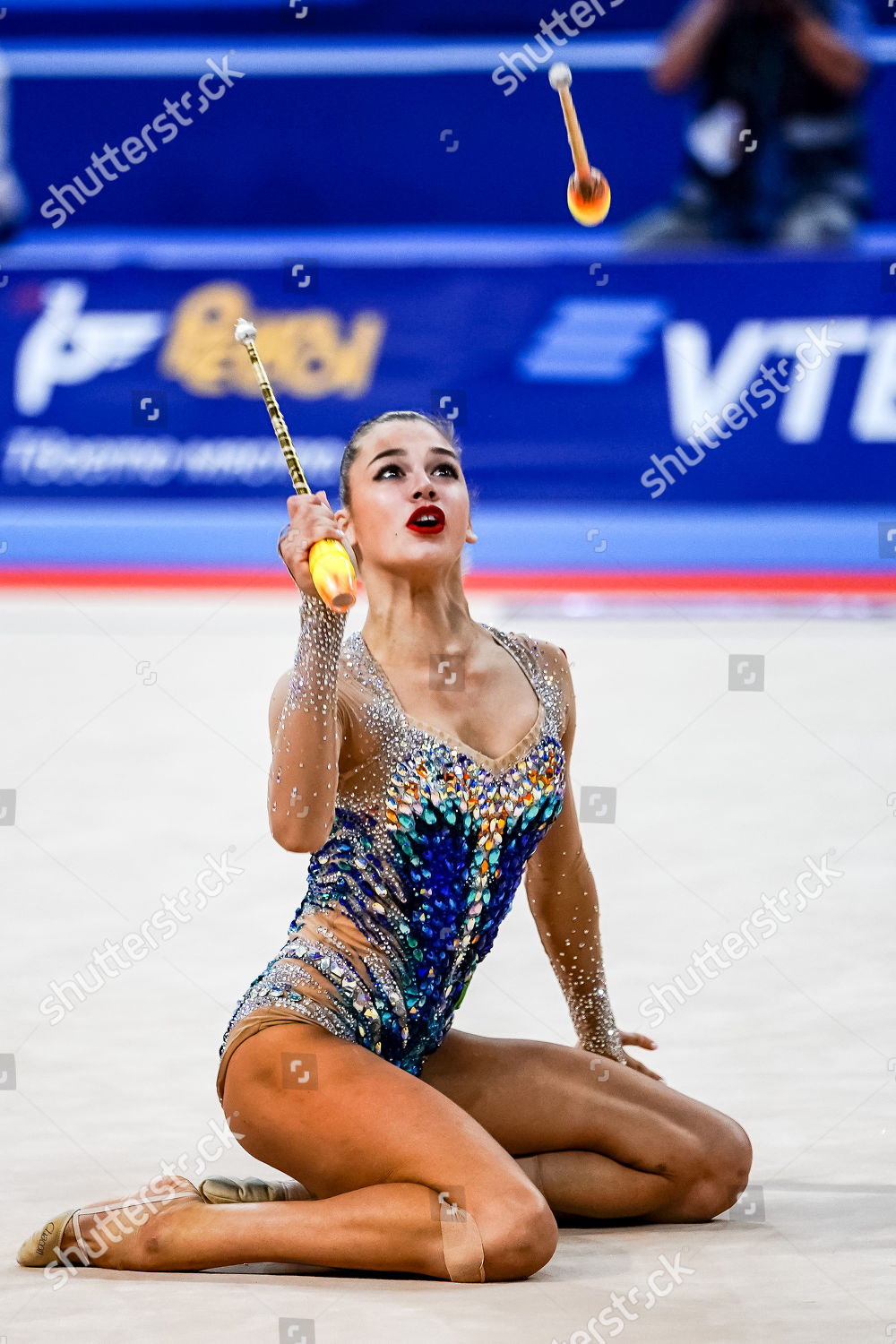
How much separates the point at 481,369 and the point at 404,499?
20.7 feet

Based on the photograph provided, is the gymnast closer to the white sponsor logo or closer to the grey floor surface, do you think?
the grey floor surface

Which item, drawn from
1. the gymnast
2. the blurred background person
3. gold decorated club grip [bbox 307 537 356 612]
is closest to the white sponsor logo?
the blurred background person

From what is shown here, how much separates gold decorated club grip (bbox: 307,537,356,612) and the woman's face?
1.45 ft

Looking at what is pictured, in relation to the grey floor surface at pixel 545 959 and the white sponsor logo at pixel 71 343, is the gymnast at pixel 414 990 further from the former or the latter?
the white sponsor logo at pixel 71 343

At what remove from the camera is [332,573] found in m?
2.31

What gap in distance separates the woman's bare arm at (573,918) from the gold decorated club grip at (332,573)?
72cm

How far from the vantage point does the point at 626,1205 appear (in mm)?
2816

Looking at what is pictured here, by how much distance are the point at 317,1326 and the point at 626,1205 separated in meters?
0.71

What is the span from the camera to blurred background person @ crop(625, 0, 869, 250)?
422 inches

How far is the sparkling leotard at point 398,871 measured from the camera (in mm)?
2717

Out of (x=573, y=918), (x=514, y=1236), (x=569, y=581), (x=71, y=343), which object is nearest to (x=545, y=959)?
(x=573, y=918)

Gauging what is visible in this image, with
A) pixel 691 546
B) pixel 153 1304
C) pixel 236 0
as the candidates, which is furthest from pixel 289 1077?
pixel 236 0

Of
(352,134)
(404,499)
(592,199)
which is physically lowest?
(404,499)

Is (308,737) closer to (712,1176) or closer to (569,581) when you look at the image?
(712,1176)
